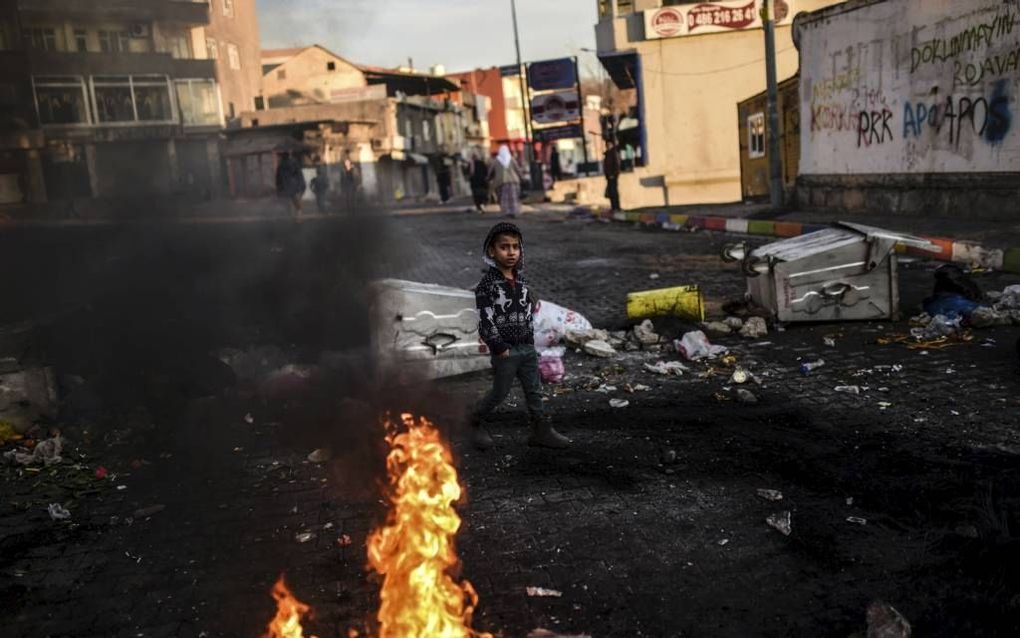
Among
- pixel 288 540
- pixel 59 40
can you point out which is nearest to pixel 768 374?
pixel 288 540

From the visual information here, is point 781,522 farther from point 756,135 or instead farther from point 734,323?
point 756,135

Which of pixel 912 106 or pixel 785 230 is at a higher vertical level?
pixel 912 106

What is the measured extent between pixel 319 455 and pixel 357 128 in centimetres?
4355

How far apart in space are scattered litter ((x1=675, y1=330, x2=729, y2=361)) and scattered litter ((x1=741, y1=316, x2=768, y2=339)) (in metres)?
0.47

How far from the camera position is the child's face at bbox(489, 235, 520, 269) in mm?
4426

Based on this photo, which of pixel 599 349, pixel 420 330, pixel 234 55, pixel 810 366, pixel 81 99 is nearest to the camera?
pixel 810 366

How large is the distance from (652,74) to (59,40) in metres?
20.8

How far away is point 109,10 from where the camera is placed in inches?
378

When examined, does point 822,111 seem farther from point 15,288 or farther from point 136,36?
point 15,288

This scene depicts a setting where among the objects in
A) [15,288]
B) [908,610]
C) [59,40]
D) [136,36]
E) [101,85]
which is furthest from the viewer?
[101,85]

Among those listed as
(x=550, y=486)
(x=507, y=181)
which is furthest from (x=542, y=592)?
(x=507, y=181)

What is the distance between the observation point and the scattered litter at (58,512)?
401 centimetres

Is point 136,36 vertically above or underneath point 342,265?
above

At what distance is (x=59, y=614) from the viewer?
3062 millimetres
